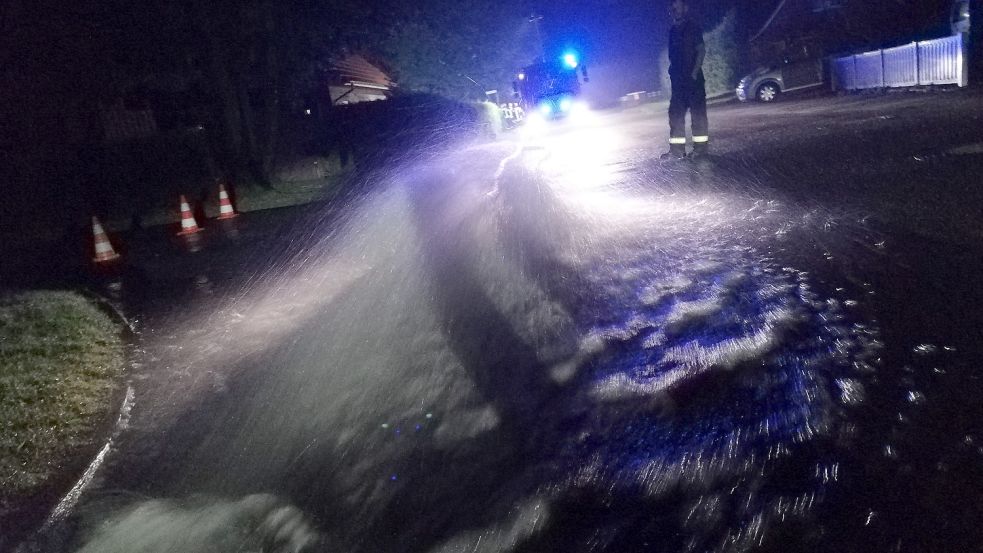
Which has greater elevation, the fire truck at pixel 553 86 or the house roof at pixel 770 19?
the house roof at pixel 770 19

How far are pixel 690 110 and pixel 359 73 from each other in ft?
80.2

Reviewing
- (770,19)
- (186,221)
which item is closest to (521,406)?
(186,221)

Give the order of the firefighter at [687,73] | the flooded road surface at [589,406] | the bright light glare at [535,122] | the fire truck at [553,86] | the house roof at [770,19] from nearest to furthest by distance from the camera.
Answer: the flooded road surface at [589,406], the firefighter at [687,73], the bright light glare at [535,122], the fire truck at [553,86], the house roof at [770,19]

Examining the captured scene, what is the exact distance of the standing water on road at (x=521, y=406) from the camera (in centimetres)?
262

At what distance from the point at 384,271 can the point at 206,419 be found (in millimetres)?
2937

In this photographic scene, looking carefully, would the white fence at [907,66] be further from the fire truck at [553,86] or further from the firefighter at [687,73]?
the fire truck at [553,86]

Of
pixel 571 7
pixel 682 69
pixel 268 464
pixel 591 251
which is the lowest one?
pixel 268 464

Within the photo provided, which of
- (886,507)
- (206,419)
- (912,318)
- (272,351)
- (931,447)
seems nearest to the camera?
(886,507)

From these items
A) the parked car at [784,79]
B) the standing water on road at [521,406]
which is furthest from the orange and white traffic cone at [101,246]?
the parked car at [784,79]

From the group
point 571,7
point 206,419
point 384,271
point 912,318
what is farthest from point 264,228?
point 571,7

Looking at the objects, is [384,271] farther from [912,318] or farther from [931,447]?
[931,447]

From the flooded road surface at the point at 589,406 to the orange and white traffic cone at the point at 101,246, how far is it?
474 cm

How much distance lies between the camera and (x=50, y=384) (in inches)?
193

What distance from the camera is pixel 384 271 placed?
7035mm
